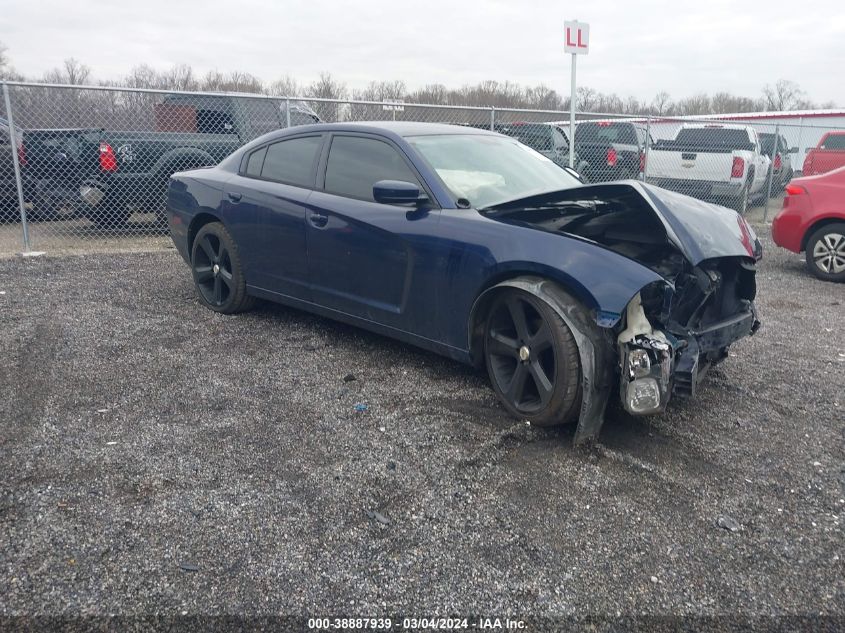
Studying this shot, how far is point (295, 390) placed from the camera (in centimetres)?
406

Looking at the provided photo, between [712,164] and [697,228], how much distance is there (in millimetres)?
10608

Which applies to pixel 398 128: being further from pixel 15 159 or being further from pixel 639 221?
pixel 15 159

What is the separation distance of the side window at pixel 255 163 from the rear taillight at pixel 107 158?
14.3ft

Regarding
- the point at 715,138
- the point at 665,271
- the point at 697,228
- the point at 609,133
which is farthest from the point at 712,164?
the point at 665,271

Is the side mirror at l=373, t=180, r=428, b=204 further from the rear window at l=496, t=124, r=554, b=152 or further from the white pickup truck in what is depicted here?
the white pickup truck

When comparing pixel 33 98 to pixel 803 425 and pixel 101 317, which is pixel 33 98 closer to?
pixel 101 317

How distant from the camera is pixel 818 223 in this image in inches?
311

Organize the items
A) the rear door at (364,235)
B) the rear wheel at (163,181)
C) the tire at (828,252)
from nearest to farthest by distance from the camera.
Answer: the rear door at (364,235), the tire at (828,252), the rear wheel at (163,181)

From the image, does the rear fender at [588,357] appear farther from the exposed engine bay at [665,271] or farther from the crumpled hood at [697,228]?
the crumpled hood at [697,228]

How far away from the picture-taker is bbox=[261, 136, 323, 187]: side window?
483cm

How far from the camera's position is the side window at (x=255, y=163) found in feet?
17.1

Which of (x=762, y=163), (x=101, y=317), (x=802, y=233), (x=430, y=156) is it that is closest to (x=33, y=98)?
(x=101, y=317)

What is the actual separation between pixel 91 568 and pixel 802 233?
26.7ft

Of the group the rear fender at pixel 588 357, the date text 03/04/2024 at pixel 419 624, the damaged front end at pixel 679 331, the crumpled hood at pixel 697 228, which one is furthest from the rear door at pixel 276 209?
the date text 03/04/2024 at pixel 419 624
